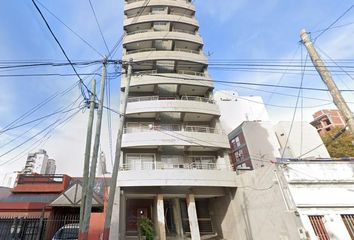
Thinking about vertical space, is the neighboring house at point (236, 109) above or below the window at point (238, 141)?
above

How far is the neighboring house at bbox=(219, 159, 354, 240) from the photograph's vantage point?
9.75 meters

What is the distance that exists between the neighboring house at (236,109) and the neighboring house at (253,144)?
168 cm

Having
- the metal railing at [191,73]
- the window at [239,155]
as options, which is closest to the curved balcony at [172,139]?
the metal railing at [191,73]

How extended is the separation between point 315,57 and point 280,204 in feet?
25.0

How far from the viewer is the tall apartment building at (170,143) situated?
14539 mm

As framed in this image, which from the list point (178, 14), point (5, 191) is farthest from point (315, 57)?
point (5, 191)

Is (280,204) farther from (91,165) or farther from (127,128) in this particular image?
(127,128)

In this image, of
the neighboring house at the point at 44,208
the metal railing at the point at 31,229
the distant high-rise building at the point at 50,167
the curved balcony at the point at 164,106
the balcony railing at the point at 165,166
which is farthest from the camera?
the distant high-rise building at the point at 50,167

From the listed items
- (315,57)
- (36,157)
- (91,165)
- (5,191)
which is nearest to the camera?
(91,165)

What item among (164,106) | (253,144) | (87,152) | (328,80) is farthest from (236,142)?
(87,152)

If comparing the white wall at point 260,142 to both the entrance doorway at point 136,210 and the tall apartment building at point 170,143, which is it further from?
the entrance doorway at point 136,210

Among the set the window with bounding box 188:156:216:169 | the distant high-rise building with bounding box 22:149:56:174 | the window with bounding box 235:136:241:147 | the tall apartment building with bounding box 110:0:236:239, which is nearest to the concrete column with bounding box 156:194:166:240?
the tall apartment building with bounding box 110:0:236:239

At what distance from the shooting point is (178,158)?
18.0 meters

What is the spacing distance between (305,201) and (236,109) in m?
23.6
